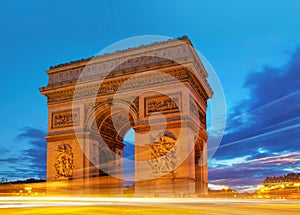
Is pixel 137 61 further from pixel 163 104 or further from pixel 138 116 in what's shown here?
pixel 138 116

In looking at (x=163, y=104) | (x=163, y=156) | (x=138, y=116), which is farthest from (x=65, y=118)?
(x=163, y=156)

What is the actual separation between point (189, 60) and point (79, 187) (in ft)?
30.9

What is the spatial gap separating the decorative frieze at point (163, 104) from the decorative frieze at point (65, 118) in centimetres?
462

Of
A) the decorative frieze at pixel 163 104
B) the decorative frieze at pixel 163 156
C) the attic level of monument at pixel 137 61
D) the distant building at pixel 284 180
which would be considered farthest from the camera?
the attic level of monument at pixel 137 61

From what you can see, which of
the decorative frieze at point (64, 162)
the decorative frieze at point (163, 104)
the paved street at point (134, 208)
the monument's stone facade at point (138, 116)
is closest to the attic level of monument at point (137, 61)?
the monument's stone facade at point (138, 116)

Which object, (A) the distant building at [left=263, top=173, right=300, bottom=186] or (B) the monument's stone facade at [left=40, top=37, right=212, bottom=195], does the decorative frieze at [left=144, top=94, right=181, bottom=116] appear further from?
(A) the distant building at [left=263, top=173, right=300, bottom=186]

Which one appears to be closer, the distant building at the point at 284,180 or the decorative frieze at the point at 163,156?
the distant building at the point at 284,180

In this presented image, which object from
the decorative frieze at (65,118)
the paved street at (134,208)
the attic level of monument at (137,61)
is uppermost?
the attic level of monument at (137,61)

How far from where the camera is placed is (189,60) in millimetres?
20906

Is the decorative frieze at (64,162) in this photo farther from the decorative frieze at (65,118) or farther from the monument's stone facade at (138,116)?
the decorative frieze at (65,118)

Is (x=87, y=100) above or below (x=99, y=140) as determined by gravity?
above

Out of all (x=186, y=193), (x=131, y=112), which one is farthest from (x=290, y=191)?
(x=131, y=112)

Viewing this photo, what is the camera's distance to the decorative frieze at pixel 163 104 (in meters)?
21.0

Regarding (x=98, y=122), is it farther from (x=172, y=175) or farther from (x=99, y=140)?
(x=172, y=175)
